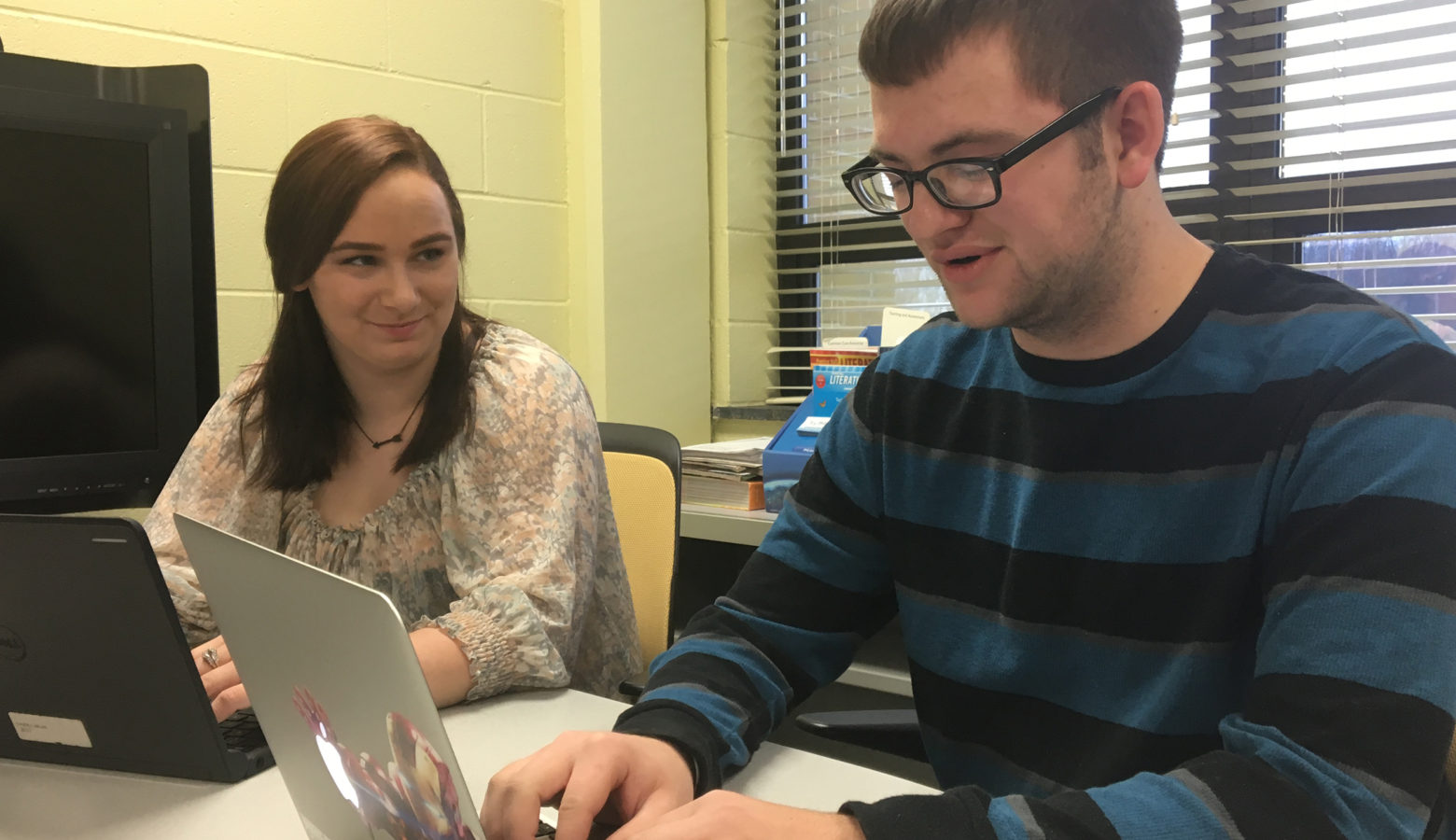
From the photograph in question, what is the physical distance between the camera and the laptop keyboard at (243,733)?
→ 0.93 meters

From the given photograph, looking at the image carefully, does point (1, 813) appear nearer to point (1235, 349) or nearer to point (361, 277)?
point (361, 277)

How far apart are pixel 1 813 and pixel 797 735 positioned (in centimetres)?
163

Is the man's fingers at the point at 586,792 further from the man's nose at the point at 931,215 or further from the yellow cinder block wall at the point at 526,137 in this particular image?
the yellow cinder block wall at the point at 526,137

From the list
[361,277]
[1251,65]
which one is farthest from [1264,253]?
[361,277]

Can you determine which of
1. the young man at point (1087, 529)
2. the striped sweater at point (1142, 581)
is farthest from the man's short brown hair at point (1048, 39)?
the striped sweater at point (1142, 581)

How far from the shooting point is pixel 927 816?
25.7 inches

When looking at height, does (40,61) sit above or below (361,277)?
above

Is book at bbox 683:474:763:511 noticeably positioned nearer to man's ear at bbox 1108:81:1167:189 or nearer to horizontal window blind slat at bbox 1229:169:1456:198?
horizontal window blind slat at bbox 1229:169:1456:198

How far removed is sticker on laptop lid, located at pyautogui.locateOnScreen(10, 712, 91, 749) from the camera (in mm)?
909

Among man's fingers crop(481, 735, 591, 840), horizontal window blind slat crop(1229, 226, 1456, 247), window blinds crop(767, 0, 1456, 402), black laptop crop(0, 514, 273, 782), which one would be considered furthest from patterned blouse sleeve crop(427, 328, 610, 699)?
horizontal window blind slat crop(1229, 226, 1456, 247)

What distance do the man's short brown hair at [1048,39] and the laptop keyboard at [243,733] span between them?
0.74 metres

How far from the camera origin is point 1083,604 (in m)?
0.88

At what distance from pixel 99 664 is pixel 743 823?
1.79 ft

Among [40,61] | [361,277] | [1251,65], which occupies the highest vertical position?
[1251,65]
